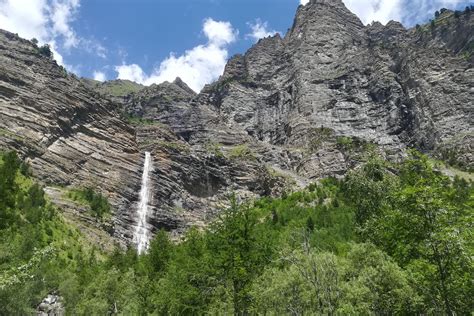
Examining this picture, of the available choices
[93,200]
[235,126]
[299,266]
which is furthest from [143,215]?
[235,126]

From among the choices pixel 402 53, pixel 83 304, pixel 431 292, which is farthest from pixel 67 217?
pixel 402 53

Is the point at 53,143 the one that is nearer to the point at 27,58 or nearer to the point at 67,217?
the point at 67,217

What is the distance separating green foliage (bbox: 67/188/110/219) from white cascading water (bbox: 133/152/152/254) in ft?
25.0

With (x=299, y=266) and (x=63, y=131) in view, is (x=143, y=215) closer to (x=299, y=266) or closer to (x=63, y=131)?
(x=63, y=131)

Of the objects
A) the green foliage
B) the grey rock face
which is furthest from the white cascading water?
the green foliage

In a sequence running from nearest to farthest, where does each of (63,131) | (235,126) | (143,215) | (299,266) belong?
(299,266)
(143,215)
(63,131)
(235,126)

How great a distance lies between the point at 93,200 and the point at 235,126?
98.8 metres

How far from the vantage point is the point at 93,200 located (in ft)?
297

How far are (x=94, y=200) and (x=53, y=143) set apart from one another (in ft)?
67.2

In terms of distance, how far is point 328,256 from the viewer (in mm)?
26562

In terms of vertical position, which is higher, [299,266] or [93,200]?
[93,200]

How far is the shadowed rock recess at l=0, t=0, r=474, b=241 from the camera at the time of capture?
103 m

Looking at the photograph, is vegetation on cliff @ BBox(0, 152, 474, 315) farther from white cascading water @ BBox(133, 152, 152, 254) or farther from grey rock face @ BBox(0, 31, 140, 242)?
grey rock face @ BBox(0, 31, 140, 242)

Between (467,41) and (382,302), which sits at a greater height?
(467,41)
